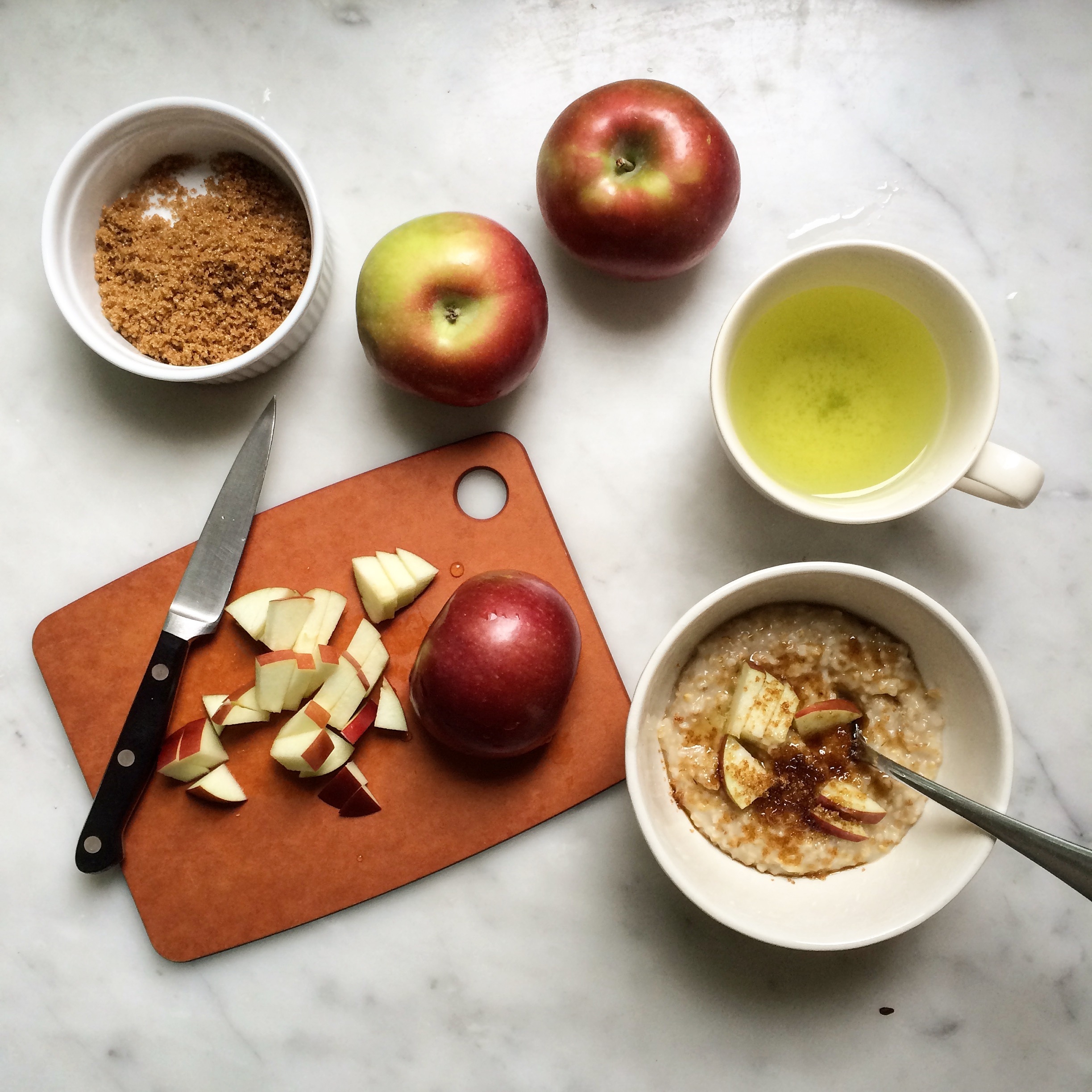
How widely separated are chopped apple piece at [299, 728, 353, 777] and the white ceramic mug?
732 mm

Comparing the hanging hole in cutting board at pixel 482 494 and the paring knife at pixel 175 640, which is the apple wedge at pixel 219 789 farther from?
the hanging hole in cutting board at pixel 482 494

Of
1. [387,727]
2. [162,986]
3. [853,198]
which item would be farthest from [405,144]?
[162,986]

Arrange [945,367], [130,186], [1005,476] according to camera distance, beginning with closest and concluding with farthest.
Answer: [1005,476], [945,367], [130,186]

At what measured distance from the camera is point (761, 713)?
4.01 ft

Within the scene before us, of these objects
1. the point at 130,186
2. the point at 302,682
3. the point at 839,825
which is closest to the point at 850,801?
the point at 839,825

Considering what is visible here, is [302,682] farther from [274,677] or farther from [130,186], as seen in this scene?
[130,186]

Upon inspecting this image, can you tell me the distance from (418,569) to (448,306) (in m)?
0.41

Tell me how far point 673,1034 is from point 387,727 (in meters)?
0.69

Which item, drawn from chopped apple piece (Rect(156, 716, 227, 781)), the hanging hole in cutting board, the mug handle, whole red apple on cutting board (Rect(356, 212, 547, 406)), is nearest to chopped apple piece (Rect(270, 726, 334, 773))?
chopped apple piece (Rect(156, 716, 227, 781))

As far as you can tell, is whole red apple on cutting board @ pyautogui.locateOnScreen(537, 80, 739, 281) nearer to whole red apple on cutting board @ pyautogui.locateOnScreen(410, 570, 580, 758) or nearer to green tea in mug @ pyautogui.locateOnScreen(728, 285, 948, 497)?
green tea in mug @ pyautogui.locateOnScreen(728, 285, 948, 497)

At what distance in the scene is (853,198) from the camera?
4.67 feet

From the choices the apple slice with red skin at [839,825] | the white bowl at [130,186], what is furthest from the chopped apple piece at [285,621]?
the apple slice with red skin at [839,825]

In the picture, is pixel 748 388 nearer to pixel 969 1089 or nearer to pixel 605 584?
pixel 605 584

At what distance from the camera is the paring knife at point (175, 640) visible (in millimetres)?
1335
